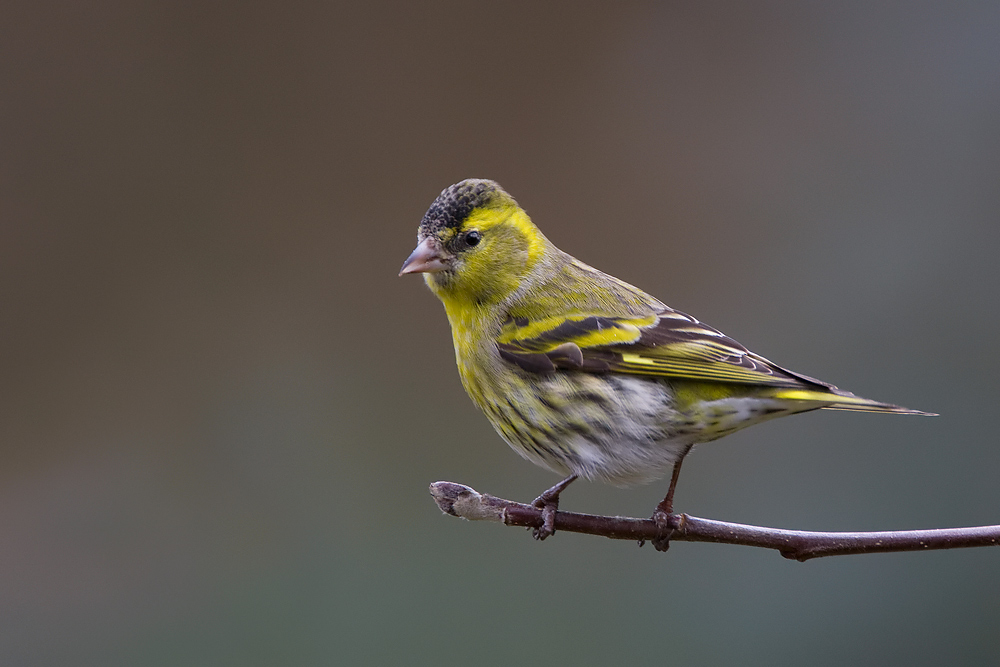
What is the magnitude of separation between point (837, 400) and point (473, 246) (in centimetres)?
119

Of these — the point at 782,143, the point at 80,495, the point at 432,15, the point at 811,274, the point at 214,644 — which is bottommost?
the point at 214,644

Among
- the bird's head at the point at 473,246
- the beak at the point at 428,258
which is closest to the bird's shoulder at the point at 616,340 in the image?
the bird's head at the point at 473,246

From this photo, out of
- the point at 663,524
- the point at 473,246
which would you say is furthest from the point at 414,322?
the point at 663,524

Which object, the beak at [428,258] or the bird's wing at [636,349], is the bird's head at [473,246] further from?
the bird's wing at [636,349]

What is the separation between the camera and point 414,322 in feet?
16.0

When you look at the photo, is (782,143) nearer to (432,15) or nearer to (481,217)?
(432,15)

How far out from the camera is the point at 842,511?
372cm

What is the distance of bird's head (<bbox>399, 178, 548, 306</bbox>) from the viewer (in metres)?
2.70

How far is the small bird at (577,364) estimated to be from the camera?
Answer: 2402mm

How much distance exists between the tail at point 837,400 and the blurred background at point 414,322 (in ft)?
5.17

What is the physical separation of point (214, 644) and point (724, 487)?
234cm

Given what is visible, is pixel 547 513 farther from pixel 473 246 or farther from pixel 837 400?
pixel 473 246

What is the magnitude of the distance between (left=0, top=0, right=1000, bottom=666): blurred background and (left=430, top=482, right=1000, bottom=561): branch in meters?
1.50

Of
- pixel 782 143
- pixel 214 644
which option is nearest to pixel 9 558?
pixel 214 644
